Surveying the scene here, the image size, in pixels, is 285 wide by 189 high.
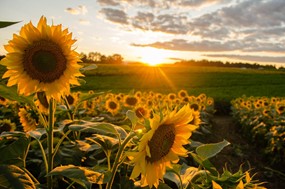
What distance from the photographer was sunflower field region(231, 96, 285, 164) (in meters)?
6.72

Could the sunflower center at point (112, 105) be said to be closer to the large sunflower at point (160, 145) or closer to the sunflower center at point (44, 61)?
the sunflower center at point (44, 61)

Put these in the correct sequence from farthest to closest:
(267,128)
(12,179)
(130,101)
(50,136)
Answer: (267,128) → (130,101) → (50,136) → (12,179)

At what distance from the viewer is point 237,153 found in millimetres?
7820

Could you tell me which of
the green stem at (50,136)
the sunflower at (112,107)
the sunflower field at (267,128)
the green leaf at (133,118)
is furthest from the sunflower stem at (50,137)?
the sunflower field at (267,128)

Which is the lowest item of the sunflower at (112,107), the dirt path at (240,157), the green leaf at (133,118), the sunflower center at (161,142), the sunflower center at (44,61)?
the dirt path at (240,157)

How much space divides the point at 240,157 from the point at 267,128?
1.16m

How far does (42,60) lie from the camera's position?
5.49 ft

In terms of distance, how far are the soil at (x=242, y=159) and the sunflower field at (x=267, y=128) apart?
0.63ft

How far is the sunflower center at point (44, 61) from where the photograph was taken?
1.67 metres

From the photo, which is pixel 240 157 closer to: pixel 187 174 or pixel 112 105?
pixel 112 105

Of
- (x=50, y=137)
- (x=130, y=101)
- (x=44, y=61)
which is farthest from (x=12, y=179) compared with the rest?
(x=130, y=101)

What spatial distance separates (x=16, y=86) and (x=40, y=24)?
316 mm

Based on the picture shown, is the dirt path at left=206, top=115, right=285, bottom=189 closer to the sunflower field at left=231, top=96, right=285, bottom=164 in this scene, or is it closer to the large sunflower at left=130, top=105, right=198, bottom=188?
the sunflower field at left=231, top=96, right=285, bottom=164

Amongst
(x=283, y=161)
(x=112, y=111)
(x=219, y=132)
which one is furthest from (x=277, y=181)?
(x=219, y=132)
